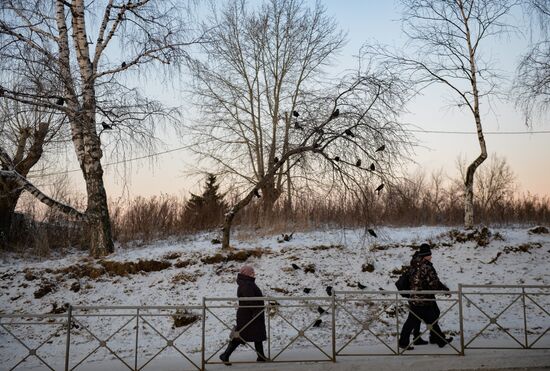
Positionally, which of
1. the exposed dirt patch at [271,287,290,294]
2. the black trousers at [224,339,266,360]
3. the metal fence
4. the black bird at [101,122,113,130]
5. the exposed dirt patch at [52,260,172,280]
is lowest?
the metal fence

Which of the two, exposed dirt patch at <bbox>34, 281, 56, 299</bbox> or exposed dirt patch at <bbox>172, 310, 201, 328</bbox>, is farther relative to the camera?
exposed dirt patch at <bbox>34, 281, 56, 299</bbox>

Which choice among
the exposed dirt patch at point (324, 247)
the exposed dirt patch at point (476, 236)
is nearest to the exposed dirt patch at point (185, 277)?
the exposed dirt patch at point (324, 247)

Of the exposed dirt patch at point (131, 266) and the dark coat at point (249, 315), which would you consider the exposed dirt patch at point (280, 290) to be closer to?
the exposed dirt patch at point (131, 266)

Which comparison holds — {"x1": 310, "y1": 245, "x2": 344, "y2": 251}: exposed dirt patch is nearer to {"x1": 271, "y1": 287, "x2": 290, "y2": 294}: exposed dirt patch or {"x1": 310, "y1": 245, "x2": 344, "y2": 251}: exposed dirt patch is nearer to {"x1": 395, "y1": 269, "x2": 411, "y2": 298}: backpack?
{"x1": 271, "y1": 287, "x2": 290, "y2": 294}: exposed dirt patch

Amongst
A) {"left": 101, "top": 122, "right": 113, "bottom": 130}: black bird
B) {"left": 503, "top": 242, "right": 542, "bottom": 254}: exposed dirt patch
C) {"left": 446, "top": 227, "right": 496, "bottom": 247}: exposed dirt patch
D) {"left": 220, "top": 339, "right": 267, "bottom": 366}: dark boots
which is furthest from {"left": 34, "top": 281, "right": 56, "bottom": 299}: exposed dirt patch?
{"left": 503, "top": 242, "right": 542, "bottom": 254}: exposed dirt patch

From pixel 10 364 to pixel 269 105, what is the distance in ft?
47.1

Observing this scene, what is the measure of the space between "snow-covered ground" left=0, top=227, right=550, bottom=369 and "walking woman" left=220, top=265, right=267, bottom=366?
1039 millimetres

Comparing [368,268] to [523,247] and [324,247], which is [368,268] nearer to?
[324,247]

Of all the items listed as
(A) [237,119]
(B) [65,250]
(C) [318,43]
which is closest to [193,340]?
(B) [65,250]

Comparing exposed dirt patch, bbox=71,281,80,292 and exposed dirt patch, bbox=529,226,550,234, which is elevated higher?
exposed dirt patch, bbox=529,226,550,234

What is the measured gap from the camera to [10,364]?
28.7 feet

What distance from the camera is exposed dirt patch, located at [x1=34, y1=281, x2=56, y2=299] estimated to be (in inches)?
444

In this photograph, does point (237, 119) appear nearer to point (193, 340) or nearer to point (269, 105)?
point (269, 105)

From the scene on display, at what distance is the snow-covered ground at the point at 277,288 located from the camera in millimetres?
9508
